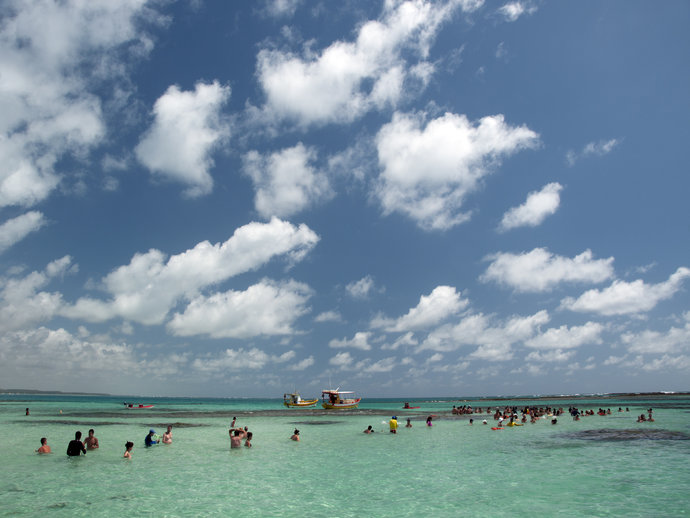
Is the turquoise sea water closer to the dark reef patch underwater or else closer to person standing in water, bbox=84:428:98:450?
the dark reef patch underwater

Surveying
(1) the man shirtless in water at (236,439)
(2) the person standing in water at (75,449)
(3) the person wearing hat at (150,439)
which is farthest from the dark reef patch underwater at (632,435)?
(2) the person standing in water at (75,449)

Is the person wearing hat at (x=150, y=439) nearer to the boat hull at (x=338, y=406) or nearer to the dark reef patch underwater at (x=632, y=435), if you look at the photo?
the dark reef patch underwater at (x=632, y=435)

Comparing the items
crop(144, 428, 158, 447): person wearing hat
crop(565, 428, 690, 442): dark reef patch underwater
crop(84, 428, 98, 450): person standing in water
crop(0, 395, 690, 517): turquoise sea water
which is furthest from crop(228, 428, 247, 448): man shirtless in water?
crop(565, 428, 690, 442): dark reef patch underwater

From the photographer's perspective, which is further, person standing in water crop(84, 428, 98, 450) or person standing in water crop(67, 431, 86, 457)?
person standing in water crop(84, 428, 98, 450)

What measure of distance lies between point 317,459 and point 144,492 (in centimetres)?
1047

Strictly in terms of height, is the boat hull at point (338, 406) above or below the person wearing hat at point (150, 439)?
below

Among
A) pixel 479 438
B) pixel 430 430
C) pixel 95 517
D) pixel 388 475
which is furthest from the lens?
pixel 430 430

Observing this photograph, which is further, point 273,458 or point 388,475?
point 273,458

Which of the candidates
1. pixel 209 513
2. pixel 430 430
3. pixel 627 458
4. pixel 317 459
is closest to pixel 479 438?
pixel 430 430

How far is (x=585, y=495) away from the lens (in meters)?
17.0

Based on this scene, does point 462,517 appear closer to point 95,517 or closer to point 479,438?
point 95,517

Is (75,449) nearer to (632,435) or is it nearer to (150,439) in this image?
(150,439)

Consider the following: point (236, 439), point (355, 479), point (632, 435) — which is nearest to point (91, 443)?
point (236, 439)

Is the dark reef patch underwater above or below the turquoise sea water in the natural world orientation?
below
